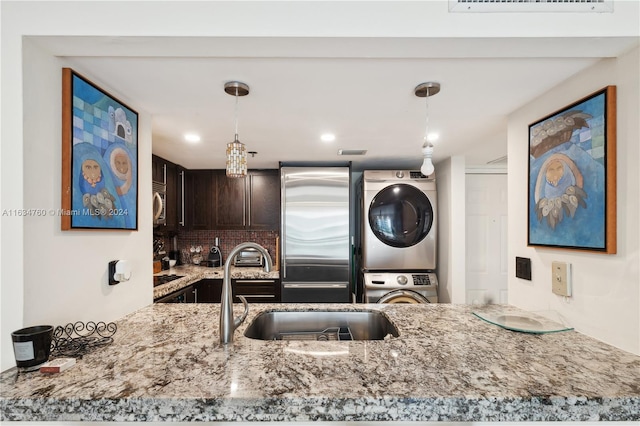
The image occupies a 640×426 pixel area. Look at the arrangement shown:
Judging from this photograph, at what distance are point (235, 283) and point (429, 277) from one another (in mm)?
2084

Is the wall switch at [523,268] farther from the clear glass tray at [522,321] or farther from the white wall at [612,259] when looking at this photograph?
the clear glass tray at [522,321]

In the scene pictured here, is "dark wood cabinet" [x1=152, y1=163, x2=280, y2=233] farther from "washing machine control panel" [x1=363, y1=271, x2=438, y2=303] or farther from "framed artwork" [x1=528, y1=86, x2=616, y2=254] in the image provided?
"framed artwork" [x1=528, y1=86, x2=616, y2=254]

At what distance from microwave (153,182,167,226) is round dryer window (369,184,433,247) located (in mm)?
2128

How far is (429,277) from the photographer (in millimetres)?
3141

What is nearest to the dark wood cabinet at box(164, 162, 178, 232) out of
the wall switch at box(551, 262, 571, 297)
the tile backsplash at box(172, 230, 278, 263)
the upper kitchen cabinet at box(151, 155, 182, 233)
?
the upper kitchen cabinet at box(151, 155, 182, 233)

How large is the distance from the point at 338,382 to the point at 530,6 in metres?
1.38

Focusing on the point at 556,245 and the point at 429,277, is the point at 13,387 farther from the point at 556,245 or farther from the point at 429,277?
the point at 429,277

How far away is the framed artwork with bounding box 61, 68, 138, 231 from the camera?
1177 millimetres

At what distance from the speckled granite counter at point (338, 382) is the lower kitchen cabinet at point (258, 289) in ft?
6.60

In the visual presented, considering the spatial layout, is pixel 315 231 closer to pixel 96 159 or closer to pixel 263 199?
pixel 263 199

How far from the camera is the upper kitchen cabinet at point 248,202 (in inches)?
142

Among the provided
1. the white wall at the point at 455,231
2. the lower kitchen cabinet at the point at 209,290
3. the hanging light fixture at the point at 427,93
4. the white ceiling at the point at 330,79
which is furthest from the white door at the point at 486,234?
the lower kitchen cabinet at the point at 209,290

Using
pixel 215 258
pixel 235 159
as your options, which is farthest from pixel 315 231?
pixel 235 159

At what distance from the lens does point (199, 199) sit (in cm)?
364
